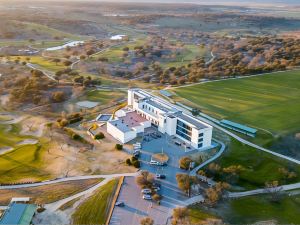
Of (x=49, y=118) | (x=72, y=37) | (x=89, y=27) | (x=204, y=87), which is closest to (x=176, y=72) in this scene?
(x=204, y=87)

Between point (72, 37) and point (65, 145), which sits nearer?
point (65, 145)

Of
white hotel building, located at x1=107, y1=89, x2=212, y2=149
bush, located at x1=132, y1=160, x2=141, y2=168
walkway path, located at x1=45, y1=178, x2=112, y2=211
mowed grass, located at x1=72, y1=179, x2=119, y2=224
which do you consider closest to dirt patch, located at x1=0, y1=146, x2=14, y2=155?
white hotel building, located at x1=107, y1=89, x2=212, y2=149

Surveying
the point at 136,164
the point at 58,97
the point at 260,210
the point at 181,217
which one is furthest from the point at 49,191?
the point at 58,97

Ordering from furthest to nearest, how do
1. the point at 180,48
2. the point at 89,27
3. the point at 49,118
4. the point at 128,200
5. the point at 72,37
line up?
1. the point at 89,27
2. the point at 72,37
3. the point at 180,48
4. the point at 49,118
5. the point at 128,200

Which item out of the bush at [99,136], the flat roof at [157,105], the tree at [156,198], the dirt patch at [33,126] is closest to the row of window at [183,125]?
the flat roof at [157,105]

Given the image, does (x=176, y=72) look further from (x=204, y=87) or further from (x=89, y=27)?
(x=89, y=27)

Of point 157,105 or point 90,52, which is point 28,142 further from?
point 90,52
